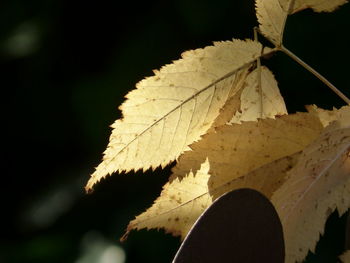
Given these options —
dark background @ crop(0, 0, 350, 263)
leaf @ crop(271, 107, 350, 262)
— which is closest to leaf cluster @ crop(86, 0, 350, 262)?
leaf @ crop(271, 107, 350, 262)

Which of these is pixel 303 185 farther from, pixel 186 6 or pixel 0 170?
pixel 0 170

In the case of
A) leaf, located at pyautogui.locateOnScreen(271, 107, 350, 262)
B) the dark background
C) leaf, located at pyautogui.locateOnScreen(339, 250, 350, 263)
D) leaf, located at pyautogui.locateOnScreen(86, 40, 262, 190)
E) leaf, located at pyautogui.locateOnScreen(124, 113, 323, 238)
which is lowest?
the dark background

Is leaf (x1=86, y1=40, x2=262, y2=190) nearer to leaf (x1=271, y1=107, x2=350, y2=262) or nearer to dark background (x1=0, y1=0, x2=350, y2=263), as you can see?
leaf (x1=271, y1=107, x2=350, y2=262)

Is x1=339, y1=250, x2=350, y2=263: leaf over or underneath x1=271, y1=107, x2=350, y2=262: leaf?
underneath

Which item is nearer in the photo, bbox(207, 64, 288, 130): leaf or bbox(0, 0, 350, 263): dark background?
bbox(207, 64, 288, 130): leaf

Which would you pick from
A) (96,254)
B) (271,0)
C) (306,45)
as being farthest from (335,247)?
(271,0)

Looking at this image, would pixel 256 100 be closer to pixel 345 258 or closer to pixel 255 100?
pixel 255 100

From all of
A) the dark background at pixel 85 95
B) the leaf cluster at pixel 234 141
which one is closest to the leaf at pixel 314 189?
the leaf cluster at pixel 234 141
